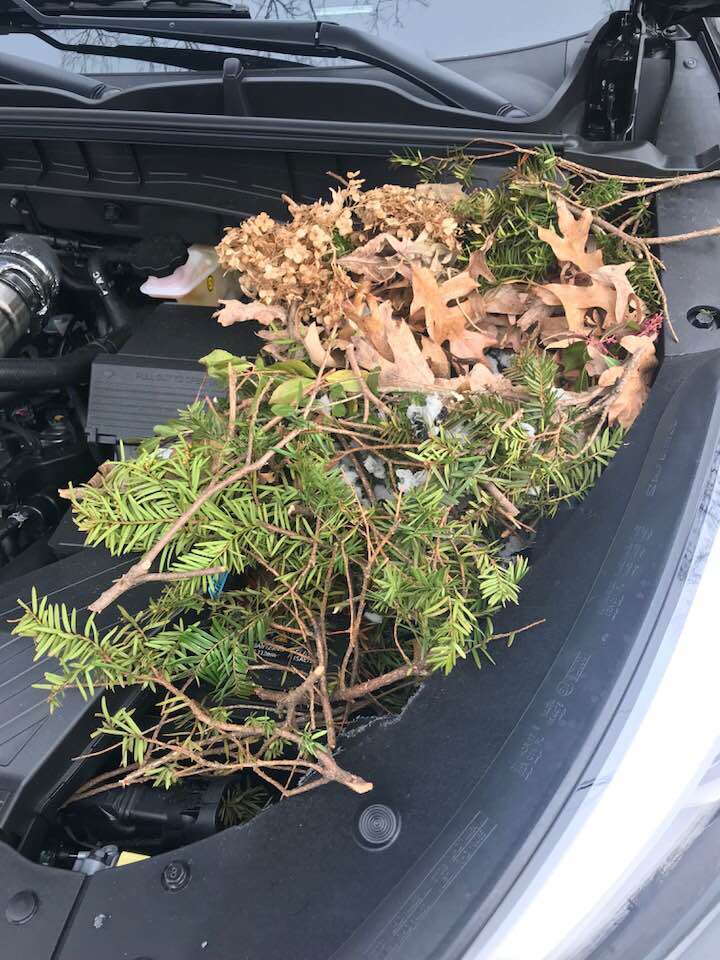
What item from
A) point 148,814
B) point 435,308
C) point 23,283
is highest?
point 435,308

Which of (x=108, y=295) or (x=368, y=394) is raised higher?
(x=368, y=394)

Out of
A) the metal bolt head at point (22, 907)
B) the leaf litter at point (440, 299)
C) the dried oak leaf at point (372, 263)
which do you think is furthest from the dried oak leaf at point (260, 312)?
the metal bolt head at point (22, 907)

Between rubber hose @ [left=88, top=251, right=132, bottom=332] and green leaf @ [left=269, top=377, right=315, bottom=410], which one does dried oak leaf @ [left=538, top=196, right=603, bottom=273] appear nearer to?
green leaf @ [left=269, top=377, right=315, bottom=410]

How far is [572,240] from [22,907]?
1.02 metres

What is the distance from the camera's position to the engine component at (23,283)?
1391 mm

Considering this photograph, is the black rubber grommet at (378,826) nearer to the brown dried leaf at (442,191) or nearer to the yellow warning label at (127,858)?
the yellow warning label at (127,858)

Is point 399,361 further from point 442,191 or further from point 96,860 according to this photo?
point 96,860

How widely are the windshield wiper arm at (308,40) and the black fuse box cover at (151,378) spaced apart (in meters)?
0.51

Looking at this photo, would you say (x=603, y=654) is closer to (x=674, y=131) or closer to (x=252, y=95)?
(x=674, y=131)

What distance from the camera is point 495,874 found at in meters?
0.65

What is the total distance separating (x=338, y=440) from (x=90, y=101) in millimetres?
880

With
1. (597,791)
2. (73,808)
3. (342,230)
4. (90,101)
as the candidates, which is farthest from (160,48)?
(597,791)

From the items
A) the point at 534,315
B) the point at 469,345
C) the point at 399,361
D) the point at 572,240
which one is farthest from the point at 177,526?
the point at 572,240

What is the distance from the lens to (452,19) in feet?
4.66
